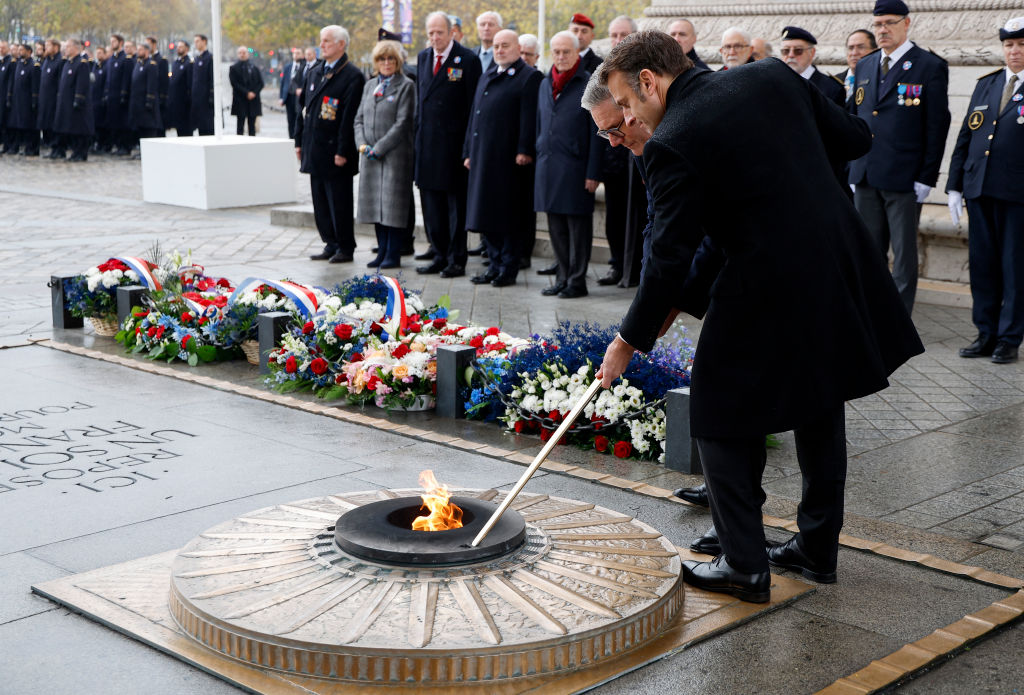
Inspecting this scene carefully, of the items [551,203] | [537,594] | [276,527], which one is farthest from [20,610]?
[551,203]

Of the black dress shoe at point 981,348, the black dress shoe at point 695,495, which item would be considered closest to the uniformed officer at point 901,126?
the black dress shoe at point 981,348

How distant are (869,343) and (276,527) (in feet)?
6.22

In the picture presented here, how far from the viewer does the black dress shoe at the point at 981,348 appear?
7480mm

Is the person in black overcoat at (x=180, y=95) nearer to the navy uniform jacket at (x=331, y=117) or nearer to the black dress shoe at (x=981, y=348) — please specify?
the navy uniform jacket at (x=331, y=117)

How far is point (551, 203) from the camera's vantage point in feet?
31.4

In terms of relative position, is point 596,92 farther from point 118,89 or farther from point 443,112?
point 118,89

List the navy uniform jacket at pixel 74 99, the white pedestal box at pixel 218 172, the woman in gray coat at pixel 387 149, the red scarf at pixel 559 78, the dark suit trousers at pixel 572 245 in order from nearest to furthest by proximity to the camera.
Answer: the red scarf at pixel 559 78
the dark suit trousers at pixel 572 245
the woman in gray coat at pixel 387 149
the white pedestal box at pixel 218 172
the navy uniform jacket at pixel 74 99

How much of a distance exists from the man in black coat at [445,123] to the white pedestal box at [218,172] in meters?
6.00

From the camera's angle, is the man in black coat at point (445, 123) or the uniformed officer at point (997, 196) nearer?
the uniformed officer at point (997, 196)

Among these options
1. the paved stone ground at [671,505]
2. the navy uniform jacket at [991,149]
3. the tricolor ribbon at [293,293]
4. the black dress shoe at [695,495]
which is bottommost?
the paved stone ground at [671,505]

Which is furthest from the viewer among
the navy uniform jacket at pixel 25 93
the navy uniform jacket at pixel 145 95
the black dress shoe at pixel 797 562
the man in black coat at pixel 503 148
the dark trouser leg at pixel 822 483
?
the navy uniform jacket at pixel 25 93

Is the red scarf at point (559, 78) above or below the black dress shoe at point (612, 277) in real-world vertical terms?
above

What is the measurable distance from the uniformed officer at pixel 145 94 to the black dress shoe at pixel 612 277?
16641mm

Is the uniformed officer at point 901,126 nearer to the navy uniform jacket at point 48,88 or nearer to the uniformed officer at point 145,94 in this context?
the uniformed officer at point 145,94
